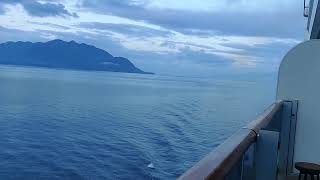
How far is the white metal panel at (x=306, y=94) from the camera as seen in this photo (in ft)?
16.4

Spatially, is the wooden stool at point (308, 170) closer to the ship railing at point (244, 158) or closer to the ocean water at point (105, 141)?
the ship railing at point (244, 158)

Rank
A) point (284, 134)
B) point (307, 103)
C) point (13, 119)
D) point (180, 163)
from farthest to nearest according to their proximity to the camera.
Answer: point (13, 119) < point (180, 163) < point (307, 103) < point (284, 134)

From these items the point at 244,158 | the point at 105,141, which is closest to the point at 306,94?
the point at 244,158

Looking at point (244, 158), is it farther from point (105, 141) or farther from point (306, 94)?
point (105, 141)

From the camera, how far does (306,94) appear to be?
5.01 meters

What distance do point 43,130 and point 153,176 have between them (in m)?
16.2

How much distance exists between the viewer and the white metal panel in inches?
197

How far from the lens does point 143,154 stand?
2806 cm

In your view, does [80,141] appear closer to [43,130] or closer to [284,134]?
[43,130]

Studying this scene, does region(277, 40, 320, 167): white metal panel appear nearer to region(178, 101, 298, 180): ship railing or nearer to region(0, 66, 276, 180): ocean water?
region(178, 101, 298, 180): ship railing

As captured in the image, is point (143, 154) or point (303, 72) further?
point (143, 154)

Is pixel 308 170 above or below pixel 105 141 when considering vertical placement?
above

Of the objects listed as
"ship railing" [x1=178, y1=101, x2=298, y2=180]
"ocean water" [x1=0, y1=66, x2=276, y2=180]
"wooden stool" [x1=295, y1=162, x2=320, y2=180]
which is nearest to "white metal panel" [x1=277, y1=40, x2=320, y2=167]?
"wooden stool" [x1=295, y1=162, x2=320, y2=180]

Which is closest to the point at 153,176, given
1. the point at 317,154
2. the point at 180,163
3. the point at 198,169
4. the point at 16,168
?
the point at 180,163
